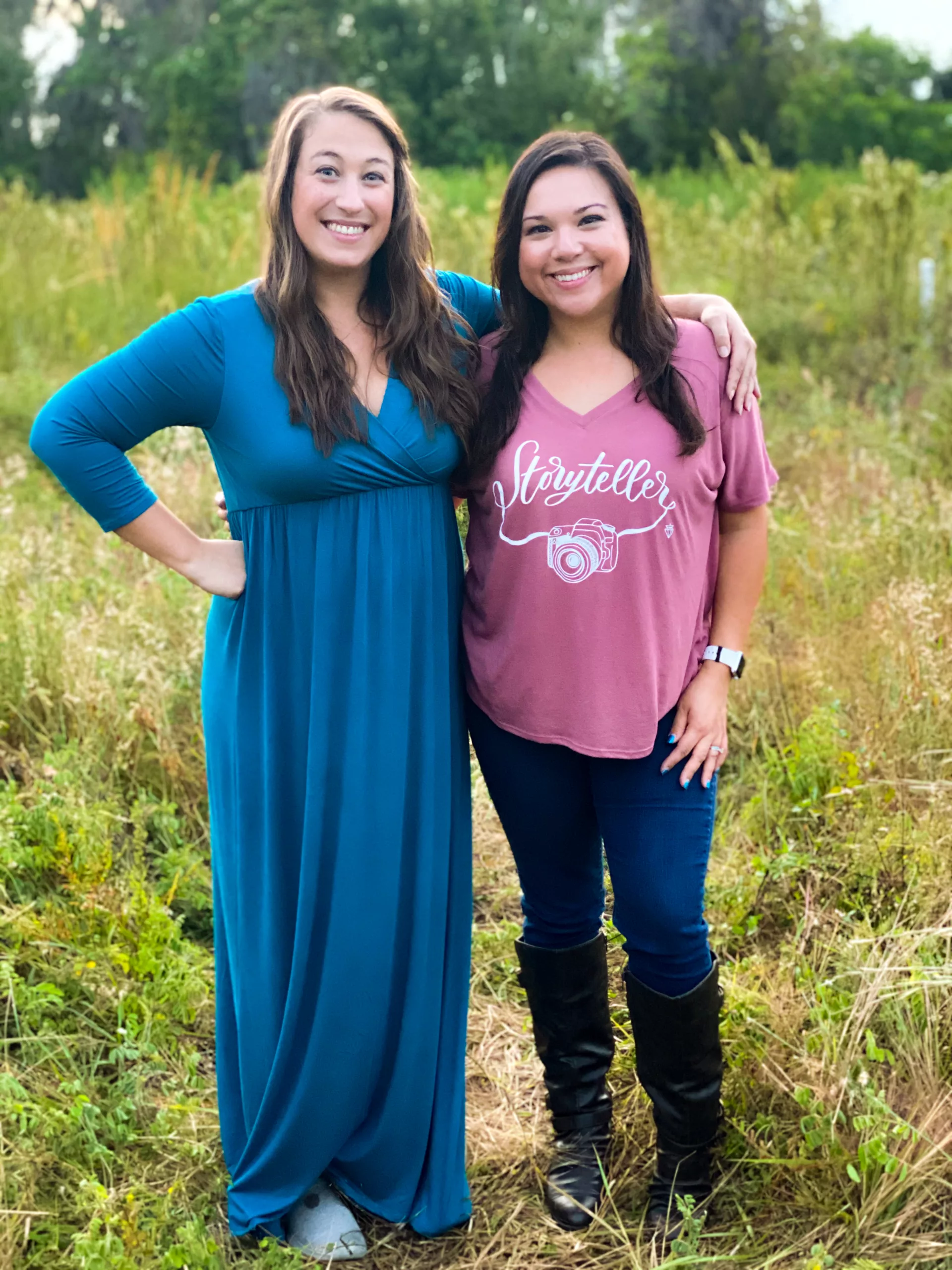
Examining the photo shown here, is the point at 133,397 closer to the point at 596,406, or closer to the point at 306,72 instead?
the point at 596,406

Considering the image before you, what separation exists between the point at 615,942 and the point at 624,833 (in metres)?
0.64

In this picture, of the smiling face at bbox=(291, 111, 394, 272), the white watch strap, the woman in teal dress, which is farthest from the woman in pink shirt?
the smiling face at bbox=(291, 111, 394, 272)

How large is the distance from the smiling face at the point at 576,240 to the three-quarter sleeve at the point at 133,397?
0.58m

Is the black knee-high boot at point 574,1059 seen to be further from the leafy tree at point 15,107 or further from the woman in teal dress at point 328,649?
the leafy tree at point 15,107

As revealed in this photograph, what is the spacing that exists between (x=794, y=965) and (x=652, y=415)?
132 cm

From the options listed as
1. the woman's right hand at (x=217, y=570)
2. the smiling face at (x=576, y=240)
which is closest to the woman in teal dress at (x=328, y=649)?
the woman's right hand at (x=217, y=570)

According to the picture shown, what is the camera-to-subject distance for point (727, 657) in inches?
84.0

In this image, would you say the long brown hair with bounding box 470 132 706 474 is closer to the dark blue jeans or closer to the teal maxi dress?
the teal maxi dress

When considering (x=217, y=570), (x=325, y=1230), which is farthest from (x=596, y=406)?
(x=325, y=1230)

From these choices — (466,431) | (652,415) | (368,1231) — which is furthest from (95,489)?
(368,1231)

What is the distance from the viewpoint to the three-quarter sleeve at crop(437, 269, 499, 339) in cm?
237

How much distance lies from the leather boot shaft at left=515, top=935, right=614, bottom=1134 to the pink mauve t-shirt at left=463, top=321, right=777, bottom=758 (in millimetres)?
555

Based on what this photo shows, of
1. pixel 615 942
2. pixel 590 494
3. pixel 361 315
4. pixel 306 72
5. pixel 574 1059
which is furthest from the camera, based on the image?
pixel 306 72

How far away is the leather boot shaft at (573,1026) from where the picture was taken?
237cm
